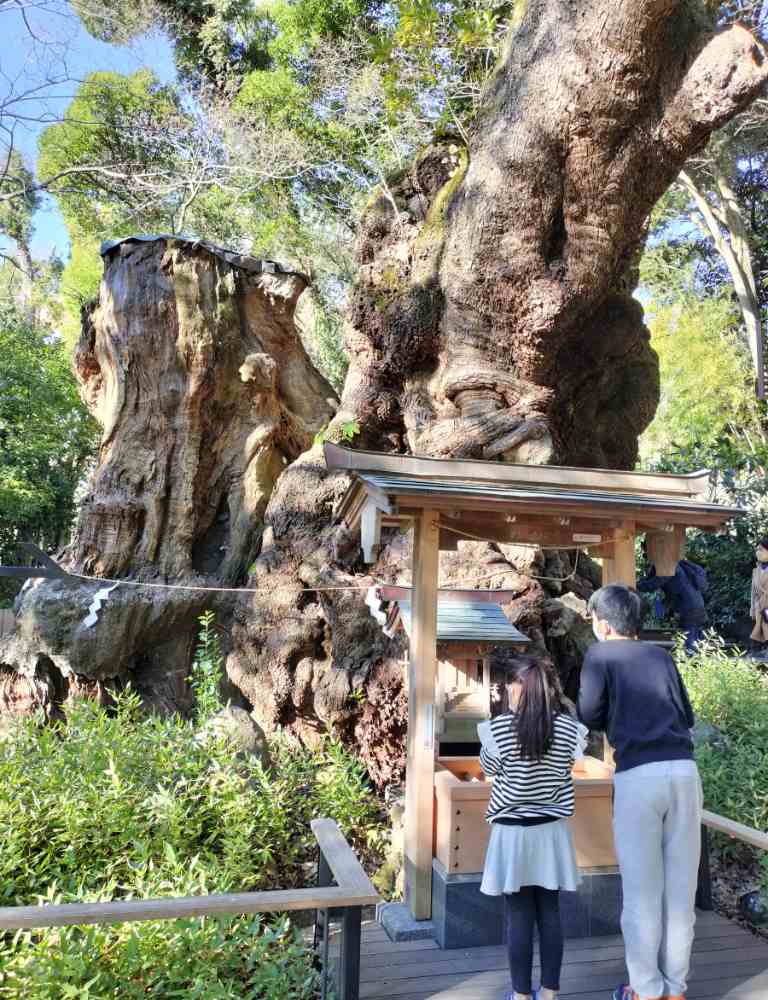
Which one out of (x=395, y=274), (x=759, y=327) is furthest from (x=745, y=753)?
(x=759, y=327)

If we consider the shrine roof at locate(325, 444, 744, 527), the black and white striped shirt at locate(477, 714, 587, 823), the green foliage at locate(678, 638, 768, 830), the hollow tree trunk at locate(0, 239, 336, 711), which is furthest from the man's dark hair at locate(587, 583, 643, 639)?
the hollow tree trunk at locate(0, 239, 336, 711)

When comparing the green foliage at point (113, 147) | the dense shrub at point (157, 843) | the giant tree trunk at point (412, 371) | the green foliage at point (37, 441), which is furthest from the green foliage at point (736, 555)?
the green foliage at point (113, 147)

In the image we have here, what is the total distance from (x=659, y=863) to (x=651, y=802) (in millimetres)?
240

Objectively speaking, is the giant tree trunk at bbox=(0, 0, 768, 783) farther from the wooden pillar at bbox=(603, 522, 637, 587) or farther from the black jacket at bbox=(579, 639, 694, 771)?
the black jacket at bbox=(579, 639, 694, 771)

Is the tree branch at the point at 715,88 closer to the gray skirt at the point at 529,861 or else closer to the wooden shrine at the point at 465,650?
the wooden shrine at the point at 465,650

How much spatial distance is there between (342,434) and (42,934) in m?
5.43

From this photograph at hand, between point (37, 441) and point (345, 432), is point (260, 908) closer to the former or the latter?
point (345, 432)

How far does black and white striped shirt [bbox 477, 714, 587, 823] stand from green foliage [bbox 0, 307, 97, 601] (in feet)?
48.8

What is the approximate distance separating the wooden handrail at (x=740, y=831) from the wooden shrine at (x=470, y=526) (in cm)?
61

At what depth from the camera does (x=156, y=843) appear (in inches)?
168

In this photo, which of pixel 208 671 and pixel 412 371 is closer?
pixel 208 671

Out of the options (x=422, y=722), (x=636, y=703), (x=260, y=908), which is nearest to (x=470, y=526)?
(x=422, y=722)

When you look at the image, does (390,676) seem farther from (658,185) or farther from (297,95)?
(297,95)

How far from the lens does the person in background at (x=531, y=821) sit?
2912 millimetres
